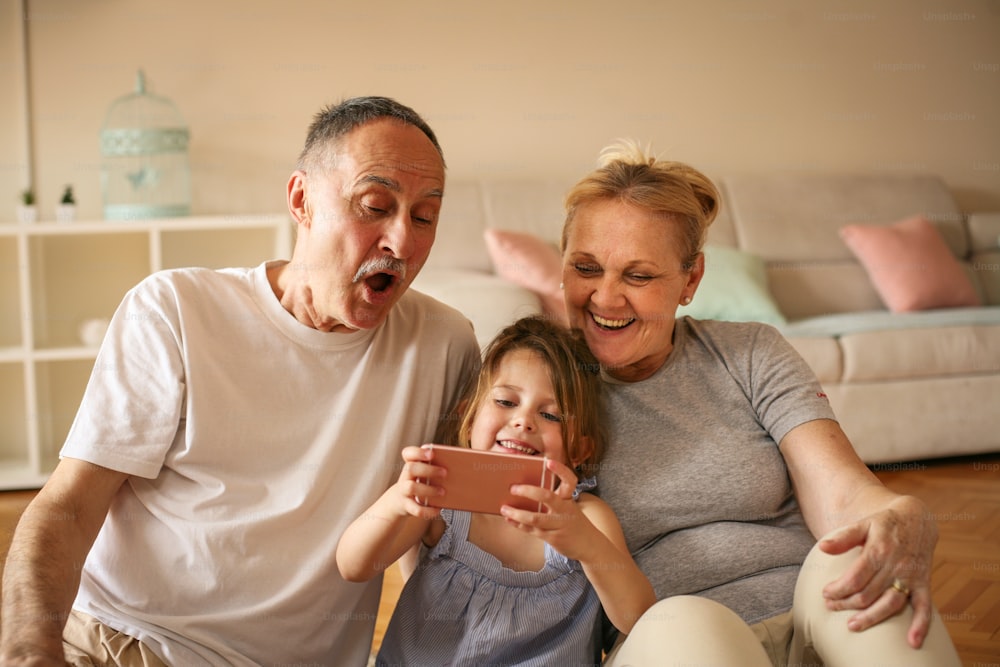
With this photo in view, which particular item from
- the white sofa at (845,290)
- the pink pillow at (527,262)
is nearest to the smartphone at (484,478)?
the white sofa at (845,290)

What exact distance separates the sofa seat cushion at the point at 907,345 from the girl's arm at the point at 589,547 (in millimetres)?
2503

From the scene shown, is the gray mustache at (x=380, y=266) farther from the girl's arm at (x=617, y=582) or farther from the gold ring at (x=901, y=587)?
the gold ring at (x=901, y=587)

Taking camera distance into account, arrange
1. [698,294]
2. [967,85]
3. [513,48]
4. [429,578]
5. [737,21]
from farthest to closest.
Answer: [967,85] → [737,21] → [513,48] → [698,294] → [429,578]

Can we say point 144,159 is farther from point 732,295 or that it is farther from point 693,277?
point 693,277

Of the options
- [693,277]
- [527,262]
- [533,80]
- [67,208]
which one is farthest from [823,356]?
[67,208]

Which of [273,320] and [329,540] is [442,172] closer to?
[273,320]

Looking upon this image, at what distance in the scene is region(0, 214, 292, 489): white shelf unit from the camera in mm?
3824

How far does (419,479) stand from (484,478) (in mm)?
80

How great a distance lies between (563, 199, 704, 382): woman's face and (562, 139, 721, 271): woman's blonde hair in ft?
0.05

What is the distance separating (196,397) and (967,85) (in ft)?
16.5

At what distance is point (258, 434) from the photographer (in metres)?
1.38

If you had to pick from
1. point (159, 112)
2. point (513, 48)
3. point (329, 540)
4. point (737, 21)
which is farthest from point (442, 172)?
point (737, 21)

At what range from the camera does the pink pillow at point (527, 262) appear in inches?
139

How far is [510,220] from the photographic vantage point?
409cm
